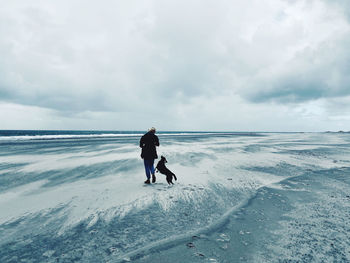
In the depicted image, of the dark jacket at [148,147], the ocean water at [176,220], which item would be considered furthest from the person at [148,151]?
the ocean water at [176,220]

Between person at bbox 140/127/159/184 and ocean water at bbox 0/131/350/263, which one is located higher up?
person at bbox 140/127/159/184

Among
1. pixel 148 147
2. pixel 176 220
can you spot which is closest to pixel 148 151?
pixel 148 147

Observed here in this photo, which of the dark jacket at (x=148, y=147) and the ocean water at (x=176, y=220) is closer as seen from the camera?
the ocean water at (x=176, y=220)

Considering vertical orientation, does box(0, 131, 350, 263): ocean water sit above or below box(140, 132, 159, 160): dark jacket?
below

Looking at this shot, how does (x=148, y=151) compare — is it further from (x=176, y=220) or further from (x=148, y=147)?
(x=176, y=220)

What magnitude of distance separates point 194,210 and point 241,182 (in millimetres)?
3735

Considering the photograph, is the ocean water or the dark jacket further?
the dark jacket

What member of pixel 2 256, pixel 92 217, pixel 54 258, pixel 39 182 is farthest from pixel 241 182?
pixel 39 182

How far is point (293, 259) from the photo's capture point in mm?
3180

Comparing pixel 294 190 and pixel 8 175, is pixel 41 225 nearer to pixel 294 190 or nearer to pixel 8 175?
pixel 8 175

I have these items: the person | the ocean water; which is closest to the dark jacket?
the person

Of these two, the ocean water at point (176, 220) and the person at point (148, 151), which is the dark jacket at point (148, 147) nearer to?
the person at point (148, 151)

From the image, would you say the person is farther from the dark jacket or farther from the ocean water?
the ocean water

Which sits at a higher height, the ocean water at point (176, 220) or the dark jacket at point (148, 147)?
the dark jacket at point (148, 147)
